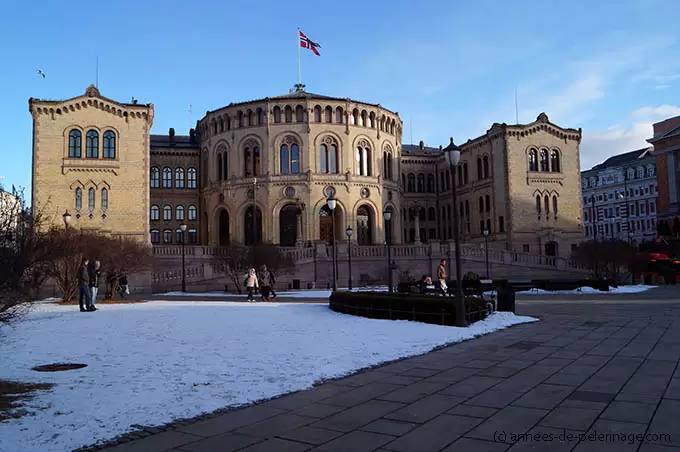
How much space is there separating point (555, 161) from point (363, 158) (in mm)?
21025

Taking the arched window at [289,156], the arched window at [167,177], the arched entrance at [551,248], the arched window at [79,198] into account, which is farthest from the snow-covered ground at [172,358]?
the arched window at [167,177]

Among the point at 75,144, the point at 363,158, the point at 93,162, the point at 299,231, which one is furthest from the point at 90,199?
the point at 363,158

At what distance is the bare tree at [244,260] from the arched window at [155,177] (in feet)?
91.6

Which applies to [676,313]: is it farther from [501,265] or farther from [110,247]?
[501,265]

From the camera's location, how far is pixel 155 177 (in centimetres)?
6288

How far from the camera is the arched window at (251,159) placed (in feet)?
186

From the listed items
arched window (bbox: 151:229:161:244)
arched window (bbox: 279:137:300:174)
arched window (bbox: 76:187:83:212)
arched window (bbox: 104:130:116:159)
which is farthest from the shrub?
arched window (bbox: 151:229:161:244)

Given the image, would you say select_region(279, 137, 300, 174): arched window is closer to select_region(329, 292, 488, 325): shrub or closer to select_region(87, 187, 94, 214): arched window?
select_region(87, 187, 94, 214): arched window

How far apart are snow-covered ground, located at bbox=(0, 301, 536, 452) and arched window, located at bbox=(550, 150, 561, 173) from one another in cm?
4745

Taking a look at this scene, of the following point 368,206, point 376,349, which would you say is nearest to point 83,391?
point 376,349

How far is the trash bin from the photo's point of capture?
61.5 ft

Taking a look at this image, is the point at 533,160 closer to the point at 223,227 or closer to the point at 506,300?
the point at 223,227

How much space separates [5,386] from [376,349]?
6.29m

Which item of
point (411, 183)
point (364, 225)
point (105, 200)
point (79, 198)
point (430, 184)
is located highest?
point (411, 183)
